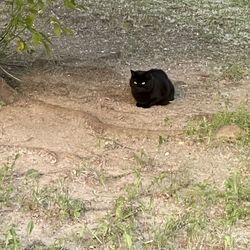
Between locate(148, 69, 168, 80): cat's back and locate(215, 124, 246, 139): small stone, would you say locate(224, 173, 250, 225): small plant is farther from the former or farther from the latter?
locate(148, 69, 168, 80): cat's back

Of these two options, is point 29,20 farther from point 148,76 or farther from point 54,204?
point 54,204

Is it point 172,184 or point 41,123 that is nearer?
point 172,184

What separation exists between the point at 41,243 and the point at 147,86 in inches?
102

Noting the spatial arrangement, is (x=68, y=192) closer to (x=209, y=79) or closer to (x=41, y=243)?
(x=41, y=243)

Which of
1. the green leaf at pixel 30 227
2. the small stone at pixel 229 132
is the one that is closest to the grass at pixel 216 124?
the small stone at pixel 229 132

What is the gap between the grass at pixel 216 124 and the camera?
5508mm

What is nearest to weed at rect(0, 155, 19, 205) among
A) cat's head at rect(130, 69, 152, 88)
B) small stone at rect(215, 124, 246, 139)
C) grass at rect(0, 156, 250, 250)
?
grass at rect(0, 156, 250, 250)

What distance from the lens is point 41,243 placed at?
4035 millimetres

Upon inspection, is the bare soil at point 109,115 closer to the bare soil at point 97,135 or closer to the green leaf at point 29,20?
the bare soil at point 97,135

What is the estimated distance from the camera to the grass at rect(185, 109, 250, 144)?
217 inches

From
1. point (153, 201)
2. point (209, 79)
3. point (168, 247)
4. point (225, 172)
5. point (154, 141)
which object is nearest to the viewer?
point (168, 247)

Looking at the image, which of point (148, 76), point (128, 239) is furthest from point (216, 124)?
point (128, 239)

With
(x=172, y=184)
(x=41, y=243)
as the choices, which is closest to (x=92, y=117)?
(x=172, y=184)

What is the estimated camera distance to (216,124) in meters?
5.66
